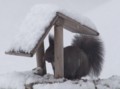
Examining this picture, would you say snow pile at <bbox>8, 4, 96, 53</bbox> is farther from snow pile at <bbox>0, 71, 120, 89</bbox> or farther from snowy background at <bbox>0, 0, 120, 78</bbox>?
snowy background at <bbox>0, 0, 120, 78</bbox>

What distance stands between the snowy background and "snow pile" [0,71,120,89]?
84.7 inches

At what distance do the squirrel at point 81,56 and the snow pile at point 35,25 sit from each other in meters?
0.17

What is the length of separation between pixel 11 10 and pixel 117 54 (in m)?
3.57

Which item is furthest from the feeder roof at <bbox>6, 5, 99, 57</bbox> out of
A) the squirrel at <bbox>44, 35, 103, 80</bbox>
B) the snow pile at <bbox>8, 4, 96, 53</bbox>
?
the squirrel at <bbox>44, 35, 103, 80</bbox>

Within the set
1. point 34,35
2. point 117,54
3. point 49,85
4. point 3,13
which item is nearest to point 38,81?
point 49,85

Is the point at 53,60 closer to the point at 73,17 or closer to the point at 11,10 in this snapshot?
the point at 73,17

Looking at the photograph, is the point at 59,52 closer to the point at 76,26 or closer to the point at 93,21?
the point at 76,26

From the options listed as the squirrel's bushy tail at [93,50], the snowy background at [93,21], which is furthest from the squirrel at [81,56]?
the snowy background at [93,21]

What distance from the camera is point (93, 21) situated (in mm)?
6574

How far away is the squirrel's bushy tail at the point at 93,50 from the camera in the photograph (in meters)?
2.48

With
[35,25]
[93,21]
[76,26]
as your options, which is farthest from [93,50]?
[93,21]

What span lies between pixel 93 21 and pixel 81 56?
4.28 meters

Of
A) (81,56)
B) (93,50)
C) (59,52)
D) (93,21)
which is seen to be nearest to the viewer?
(59,52)

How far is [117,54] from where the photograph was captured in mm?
4926
